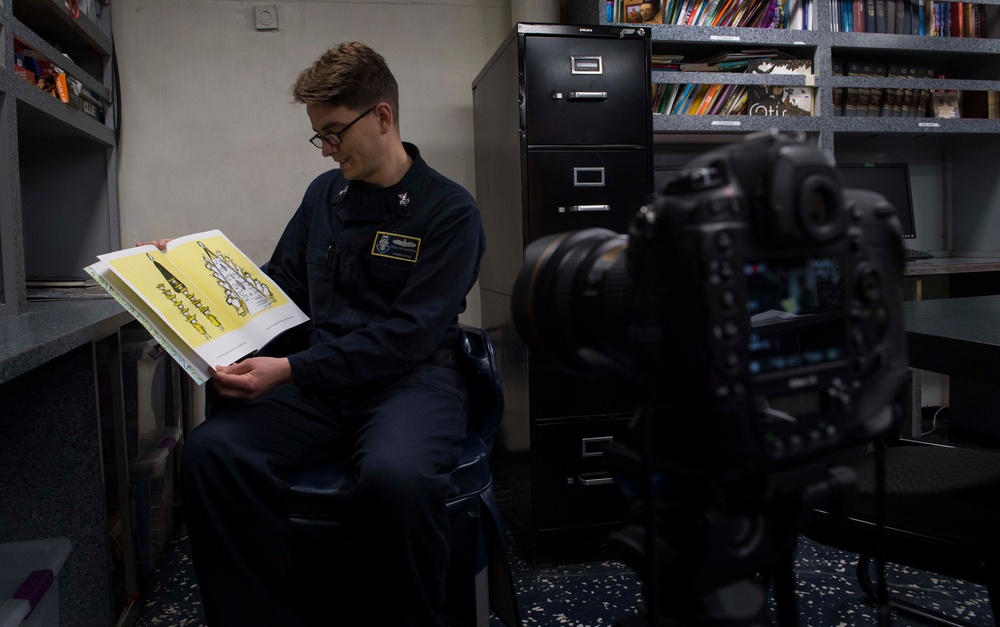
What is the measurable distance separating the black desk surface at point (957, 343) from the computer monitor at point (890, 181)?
170cm

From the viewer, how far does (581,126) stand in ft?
6.15

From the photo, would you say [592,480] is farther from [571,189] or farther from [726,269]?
[726,269]

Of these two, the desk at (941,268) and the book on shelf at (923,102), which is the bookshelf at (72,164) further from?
the book on shelf at (923,102)

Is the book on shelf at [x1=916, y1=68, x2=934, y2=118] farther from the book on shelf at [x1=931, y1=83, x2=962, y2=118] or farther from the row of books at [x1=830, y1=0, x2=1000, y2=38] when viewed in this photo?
the row of books at [x1=830, y1=0, x2=1000, y2=38]

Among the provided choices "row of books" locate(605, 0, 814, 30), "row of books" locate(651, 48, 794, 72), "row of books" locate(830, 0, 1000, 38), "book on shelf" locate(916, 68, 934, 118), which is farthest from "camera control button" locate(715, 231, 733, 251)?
"book on shelf" locate(916, 68, 934, 118)

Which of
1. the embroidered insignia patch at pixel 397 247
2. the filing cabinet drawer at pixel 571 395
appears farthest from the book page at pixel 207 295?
the filing cabinet drawer at pixel 571 395

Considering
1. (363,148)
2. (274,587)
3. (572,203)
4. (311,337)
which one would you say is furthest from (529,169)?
(274,587)

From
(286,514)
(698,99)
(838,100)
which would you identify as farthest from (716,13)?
(286,514)

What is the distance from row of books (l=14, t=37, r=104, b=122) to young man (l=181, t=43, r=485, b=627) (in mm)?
720

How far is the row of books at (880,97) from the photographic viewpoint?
272 cm

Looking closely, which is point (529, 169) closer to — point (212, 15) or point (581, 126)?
point (581, 126)

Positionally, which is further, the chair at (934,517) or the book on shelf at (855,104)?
the book on shelf at (855,104)

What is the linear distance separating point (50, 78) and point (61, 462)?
3.35 feet

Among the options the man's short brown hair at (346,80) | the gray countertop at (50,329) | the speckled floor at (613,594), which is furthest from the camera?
the speckled floor at (613,594)
